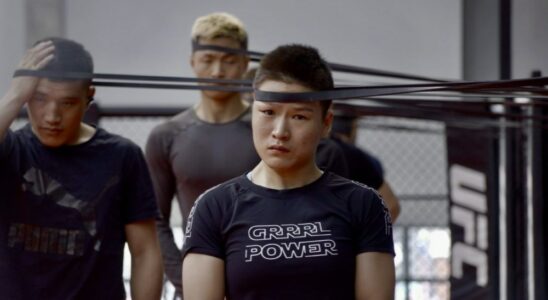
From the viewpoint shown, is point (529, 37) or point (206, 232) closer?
point (206, 232)

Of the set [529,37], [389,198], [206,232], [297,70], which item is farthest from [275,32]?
[206,232]

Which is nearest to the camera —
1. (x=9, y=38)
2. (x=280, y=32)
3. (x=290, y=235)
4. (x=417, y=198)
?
(x=290, y=235)

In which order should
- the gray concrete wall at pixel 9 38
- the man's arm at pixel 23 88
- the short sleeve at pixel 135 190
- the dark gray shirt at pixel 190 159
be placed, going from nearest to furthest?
the man's arm at pixel 23 88 → the short sleeve at pixel 135 190 → the dark gray shirt at pixel 190 159 → the gray concrete wall at pixel 9 38

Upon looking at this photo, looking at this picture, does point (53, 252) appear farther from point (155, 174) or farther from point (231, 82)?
point (155, 174)

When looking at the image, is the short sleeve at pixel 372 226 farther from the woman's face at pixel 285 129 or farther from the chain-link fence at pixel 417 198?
the chain-link fence at pixel 417 198

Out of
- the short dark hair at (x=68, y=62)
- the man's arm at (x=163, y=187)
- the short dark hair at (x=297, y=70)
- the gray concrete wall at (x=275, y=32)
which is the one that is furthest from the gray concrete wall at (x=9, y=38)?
the short dark hair at (x=297, y=70)

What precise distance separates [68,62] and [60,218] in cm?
41

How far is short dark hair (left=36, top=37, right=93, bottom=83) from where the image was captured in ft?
11.1

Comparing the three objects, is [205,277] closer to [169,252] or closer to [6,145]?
[6,145]

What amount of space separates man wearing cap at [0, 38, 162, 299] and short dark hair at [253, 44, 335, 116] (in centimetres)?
65

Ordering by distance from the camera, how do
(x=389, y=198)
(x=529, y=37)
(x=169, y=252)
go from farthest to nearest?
(x=529, y=37) → (x=389, y=198) → (x=169, y=252)

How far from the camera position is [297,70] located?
2953 millimetres

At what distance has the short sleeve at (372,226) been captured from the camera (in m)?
2.92

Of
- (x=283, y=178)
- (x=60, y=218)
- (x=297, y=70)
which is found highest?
(x=297, y=70)
